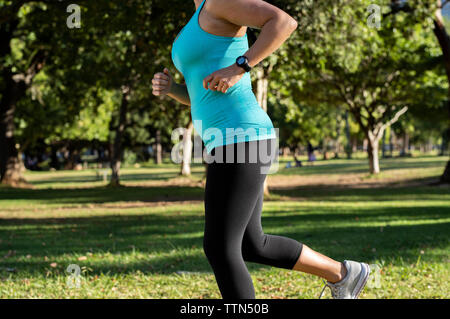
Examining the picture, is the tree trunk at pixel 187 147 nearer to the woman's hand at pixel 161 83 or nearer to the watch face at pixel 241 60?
the woman's hand at pixel 161 83

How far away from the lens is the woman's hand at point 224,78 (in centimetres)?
234

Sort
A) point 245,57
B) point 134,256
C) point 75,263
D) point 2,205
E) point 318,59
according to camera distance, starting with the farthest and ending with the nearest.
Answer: point 2,205 < point 318,59 < point 134,256 < point 75,263 < point 245,57

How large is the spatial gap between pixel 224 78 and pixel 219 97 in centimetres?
14

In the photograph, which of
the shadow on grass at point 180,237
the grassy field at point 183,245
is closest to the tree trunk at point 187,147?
the grassy field at point 183,245

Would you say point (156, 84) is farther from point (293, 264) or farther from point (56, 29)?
point (56, 29)

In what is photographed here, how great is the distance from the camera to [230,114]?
2412 millimetres

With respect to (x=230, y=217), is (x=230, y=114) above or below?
above

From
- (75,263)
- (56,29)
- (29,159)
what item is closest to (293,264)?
(75,263)

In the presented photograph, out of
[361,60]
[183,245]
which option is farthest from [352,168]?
[183,245]

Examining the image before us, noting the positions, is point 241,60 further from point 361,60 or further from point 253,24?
point 361,60

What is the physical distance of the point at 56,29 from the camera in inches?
524

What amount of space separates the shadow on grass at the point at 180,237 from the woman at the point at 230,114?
276cm

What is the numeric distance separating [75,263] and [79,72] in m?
14.8

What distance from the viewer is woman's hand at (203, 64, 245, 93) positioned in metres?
2.34
